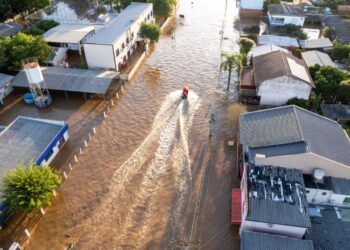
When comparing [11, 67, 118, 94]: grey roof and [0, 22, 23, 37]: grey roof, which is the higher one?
[0, 22, 23, 37]: grey roof

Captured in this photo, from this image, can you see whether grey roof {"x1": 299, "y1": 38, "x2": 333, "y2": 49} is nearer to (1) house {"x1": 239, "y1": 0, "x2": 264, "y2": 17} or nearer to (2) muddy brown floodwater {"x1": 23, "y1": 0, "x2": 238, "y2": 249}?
(2) muddy brown floodwater {"x1": 23, "y1": 0, "x2": 238, "y2": 249}

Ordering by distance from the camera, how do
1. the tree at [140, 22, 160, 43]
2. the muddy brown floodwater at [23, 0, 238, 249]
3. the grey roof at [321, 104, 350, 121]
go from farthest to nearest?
the tree at [140, 22, 160, 43] → the grey roof at [321, 104, 350, 121] → the muddy brown floodwater at [23, 0, 238, 249]

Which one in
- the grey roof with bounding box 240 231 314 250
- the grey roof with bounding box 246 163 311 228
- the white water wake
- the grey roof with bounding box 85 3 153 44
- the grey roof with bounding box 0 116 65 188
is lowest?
the white water wake

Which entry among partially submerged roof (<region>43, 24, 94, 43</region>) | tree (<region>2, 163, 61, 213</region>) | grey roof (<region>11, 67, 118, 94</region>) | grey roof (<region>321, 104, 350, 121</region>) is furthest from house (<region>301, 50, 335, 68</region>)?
tree (<region>2, 163, 61, 213</region>)

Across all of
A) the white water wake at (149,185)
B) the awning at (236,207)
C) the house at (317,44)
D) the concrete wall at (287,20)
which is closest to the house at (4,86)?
the white water wake at (149,185)

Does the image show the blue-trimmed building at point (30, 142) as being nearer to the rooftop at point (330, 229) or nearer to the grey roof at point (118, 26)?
the grey roof at point (118, 26)

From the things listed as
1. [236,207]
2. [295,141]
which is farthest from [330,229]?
[295,141]

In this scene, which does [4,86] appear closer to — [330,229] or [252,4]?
[330,229]
